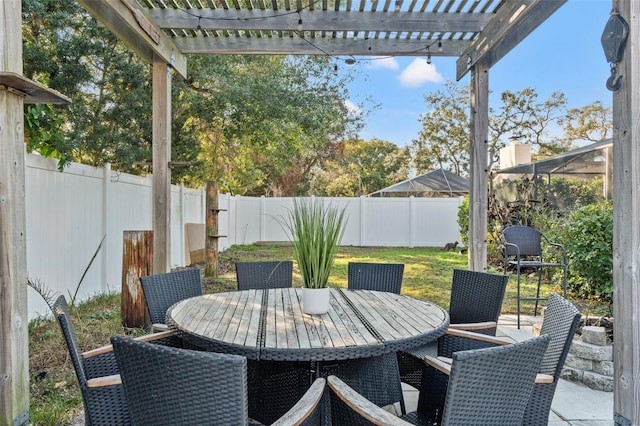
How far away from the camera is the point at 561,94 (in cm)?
1471

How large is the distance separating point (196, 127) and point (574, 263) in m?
5.88

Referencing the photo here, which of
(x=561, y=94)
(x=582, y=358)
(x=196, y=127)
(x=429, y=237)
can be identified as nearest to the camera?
(x=582, y=358)

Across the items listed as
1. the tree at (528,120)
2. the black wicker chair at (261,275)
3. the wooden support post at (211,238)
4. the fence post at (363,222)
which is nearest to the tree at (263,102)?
the wooden support post at (211,238)

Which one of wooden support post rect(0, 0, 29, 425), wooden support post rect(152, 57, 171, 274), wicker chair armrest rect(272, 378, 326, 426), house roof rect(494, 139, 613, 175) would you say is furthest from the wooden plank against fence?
house roof rect(494, 139, 613, 175)

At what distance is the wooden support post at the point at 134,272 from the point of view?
12.7 ft

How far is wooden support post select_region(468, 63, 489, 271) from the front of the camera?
394cm

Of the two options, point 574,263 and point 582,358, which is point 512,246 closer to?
point 574,263

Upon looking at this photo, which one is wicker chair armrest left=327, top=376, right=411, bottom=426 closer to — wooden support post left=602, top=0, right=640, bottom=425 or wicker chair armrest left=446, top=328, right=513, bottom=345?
wicker chair armrest left=446, top=328, right=513, bottom=345

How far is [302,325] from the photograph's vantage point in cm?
180

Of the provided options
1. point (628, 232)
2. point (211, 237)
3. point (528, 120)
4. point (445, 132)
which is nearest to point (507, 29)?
point (628, 232)

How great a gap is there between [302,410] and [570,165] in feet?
28.8

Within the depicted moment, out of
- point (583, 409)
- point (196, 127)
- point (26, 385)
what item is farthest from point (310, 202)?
point (196, 127)

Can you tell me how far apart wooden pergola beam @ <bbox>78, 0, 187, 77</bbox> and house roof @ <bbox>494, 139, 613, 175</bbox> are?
6.64 meters

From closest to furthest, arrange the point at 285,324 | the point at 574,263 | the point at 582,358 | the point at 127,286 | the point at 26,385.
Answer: the point at 285,324 → the point at 26,385 → the point at 582,358 → the point at 127,286 → the point at 574,263
